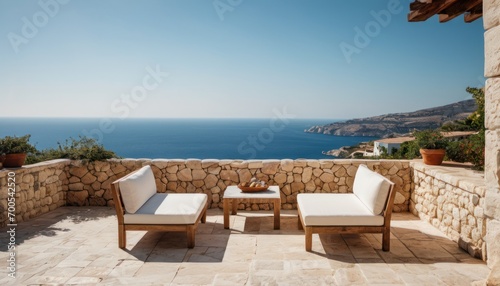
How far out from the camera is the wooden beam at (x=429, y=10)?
3.47 metres

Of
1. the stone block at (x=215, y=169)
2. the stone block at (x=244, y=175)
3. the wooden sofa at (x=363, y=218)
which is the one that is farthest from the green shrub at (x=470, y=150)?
the stone block at (x=215, y=169)

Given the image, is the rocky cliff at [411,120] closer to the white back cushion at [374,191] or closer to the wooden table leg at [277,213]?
the white back cushion at [374,191]

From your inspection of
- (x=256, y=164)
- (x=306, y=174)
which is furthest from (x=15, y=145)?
(x=306, y=174)

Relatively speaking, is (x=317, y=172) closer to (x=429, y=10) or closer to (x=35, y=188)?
(x=429, y=10)

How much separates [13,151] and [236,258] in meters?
4.14

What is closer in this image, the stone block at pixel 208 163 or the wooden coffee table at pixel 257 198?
the wooden coffee table at pixel 257 198

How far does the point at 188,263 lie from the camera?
3609 millimetres

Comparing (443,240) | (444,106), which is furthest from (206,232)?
(444,106)

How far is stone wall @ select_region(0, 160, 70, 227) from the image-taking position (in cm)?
500

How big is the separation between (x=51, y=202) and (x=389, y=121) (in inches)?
772

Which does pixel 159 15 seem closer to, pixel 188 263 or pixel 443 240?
pixel 188 263
